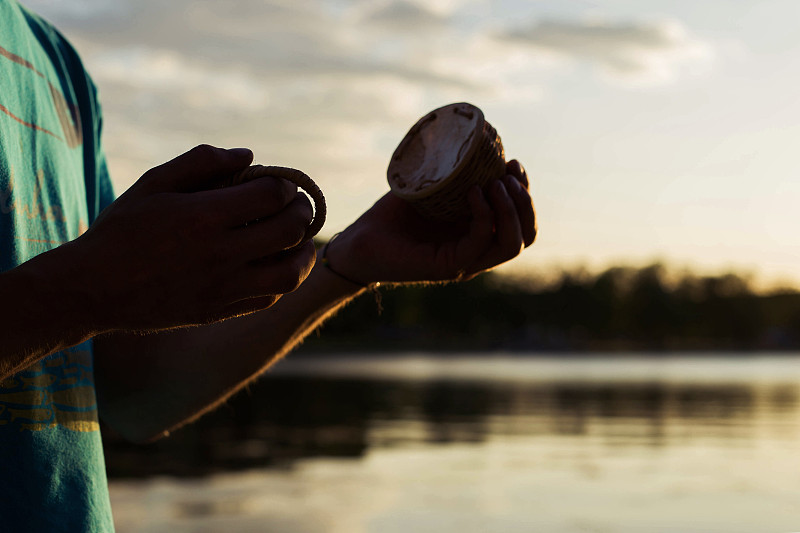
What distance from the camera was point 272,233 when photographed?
1197 mm

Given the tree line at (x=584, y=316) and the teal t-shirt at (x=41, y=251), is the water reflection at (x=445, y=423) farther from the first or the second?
the tree line at (x=584, y=316)

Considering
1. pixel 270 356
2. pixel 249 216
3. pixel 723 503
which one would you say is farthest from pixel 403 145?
pixel 723 503

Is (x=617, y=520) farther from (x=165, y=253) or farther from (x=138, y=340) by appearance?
(x=165, y=253)

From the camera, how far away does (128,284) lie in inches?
44.8

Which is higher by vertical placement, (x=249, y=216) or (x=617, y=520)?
(x=249, y=216)

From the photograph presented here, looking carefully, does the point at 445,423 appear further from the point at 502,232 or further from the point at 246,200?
the point at 246,200

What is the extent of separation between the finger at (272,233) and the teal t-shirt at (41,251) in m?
0.54

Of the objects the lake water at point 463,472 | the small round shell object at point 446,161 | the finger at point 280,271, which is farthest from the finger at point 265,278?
the lake water at point 463,472

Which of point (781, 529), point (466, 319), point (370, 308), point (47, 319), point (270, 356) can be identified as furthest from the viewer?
point (466, 319)

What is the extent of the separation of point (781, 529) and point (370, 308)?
82.1m

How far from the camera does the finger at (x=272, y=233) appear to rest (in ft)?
3.86

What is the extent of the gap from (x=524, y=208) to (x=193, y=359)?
2.75 feet

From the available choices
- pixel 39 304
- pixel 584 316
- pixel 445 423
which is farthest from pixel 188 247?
pixel 584 316

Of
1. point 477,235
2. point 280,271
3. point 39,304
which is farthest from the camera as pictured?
point 477,235
